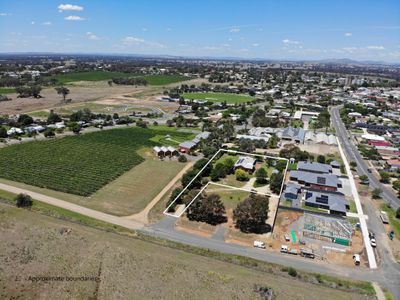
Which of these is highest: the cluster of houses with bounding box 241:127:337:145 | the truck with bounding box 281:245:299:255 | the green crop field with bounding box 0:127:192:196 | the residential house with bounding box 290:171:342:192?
the cluster of houses with bounding box 241:127:337:145

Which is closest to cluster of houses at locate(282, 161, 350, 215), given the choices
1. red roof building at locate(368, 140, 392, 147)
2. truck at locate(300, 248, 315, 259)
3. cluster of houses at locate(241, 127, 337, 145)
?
truck at locate(300, 248, 315, 259)

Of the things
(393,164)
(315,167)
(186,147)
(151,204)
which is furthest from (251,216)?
(393,164)

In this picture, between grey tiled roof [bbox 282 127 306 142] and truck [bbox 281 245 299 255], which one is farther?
grey tiled roof [bbox 282 127 306 142]

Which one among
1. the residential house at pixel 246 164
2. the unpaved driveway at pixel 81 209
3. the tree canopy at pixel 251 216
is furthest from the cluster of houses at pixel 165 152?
the tree canopy at pixel 251 216

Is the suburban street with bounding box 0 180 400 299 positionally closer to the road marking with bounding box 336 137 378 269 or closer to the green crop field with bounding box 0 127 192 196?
Answer: the road marking with bounding box 336 137 378 269

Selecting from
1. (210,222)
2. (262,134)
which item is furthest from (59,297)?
(262,134)

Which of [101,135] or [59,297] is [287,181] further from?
[101,135]

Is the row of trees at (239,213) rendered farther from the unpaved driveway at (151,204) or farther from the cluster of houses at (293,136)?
the cluster of houses at (293,136)
